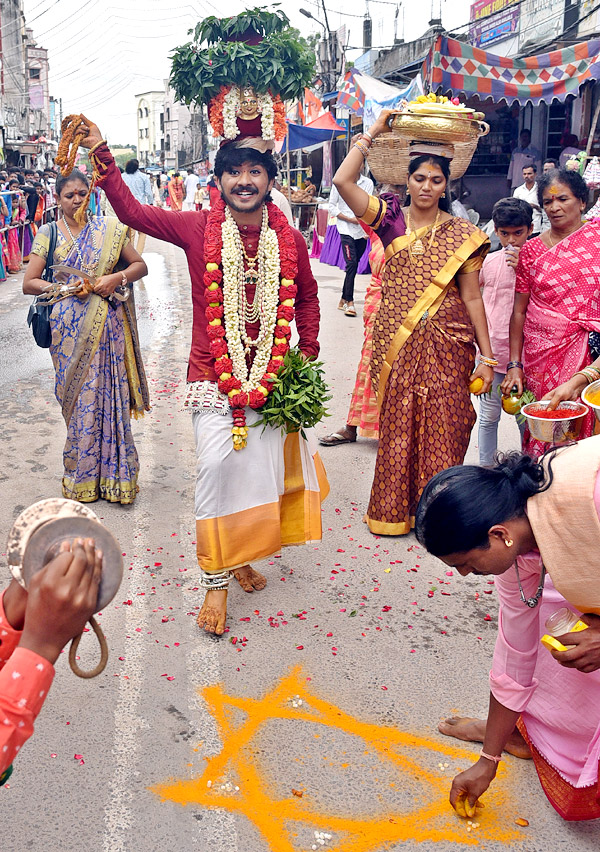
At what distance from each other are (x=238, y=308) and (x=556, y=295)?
5.96ft

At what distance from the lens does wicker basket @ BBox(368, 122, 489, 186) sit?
4480 millimetres

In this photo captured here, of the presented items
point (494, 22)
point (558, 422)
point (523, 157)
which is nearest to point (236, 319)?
point (558, 422)

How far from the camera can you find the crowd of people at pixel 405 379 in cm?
229

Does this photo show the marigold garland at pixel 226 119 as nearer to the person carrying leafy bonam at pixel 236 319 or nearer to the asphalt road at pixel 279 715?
the person carrying leafy bonam at pixel 236 319

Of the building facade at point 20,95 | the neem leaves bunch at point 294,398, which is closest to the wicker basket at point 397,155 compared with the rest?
the neem leaves bunch at point 294,398

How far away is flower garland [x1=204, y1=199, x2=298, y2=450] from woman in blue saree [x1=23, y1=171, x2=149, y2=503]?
4.72ft

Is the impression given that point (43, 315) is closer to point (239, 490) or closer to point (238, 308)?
point (238, 308)

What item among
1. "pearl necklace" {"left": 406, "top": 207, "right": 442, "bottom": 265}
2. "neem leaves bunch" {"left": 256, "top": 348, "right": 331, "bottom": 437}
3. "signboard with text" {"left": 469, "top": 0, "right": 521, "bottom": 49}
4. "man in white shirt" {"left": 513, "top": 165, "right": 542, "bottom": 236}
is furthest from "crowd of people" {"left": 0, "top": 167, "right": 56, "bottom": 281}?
"neem leaves bunch" {"left": 256, "top": 348, "right": 331, "bottom": 437}

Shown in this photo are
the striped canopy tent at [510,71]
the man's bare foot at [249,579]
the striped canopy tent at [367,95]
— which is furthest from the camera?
the striped canopy tent at [367,95]

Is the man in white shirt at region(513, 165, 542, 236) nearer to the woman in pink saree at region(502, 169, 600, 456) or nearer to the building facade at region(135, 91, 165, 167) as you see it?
the woman in pink saree at region(502, 169, 600, 456)

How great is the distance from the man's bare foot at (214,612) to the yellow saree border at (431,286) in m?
1.71

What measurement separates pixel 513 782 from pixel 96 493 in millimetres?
3372

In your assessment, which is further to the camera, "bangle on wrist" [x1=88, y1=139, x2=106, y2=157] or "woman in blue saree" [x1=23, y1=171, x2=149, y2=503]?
"woman in blue saree" [x1=23, y1=171, x2=149, y2=503]

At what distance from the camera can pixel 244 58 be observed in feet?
12.6
